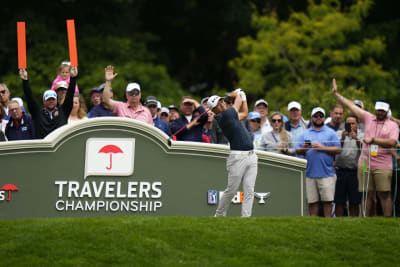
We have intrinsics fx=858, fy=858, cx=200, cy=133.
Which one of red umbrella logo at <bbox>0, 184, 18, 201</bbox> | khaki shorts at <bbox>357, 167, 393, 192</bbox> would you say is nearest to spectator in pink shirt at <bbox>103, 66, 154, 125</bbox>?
red umbrella logo at <bbox>0, 184, 18, 201</bbox>

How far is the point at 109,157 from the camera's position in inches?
542

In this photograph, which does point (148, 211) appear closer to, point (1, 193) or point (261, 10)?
point (1, 193)

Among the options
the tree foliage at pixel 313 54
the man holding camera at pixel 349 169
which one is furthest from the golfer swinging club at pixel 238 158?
the tree foliage at pixel 313 54

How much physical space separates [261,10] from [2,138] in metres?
18.8

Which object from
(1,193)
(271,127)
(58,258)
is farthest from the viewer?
(271,127)

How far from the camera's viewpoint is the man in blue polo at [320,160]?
14.7 meters

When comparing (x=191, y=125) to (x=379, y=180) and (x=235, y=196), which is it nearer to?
(x=235, y=196)

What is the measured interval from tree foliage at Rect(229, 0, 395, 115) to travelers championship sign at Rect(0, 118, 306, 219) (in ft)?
41.0

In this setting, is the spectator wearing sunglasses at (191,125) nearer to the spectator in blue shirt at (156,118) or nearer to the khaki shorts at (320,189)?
the spectator in blue shirt at (156,118)

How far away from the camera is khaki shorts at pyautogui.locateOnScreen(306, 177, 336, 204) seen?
1459 cm

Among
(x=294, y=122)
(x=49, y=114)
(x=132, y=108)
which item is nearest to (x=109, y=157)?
(x=132, y=108)

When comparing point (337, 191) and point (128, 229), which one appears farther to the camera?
point (337, 191)

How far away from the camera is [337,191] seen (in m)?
15.2

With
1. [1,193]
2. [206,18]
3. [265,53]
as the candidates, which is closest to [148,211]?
[1,193]
